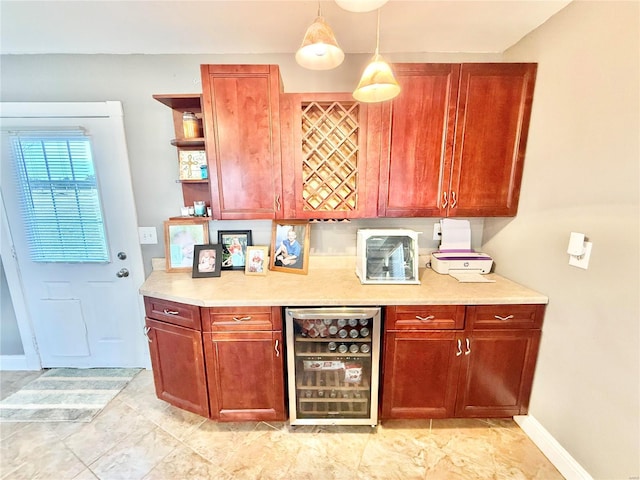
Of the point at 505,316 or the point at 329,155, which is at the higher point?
the point at 329,155

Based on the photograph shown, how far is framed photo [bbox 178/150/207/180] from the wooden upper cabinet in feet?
2.26

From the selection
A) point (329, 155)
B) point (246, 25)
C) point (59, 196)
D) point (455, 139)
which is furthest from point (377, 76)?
point (59, 196)

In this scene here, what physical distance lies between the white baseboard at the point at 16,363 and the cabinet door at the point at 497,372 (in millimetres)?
3433

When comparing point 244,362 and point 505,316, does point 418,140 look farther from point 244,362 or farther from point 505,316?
point 244,362

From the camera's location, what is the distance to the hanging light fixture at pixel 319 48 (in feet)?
3.35

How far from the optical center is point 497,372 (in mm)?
1608

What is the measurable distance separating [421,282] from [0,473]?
8.77ft

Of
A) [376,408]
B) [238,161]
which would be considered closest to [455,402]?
[376,408]

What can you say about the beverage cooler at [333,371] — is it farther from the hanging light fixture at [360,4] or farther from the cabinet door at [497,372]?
the hanging light fixture at [360,4]

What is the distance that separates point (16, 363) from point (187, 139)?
2.49 metres

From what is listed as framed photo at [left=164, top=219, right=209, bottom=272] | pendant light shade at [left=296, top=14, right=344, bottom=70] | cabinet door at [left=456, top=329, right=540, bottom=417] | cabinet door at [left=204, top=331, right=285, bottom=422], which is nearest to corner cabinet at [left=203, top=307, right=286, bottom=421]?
cabinet door at [left=204, top=331, right=285, bottom=422]

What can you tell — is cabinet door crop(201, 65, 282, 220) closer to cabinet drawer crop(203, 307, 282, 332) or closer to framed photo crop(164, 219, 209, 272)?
framed photo crop(164, 219, 209, 272)

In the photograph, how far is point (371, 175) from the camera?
169 cm

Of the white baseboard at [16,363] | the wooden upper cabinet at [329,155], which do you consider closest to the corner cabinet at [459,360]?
the wooden upper cabinet at [329,155]
